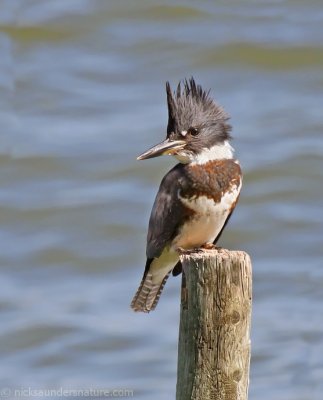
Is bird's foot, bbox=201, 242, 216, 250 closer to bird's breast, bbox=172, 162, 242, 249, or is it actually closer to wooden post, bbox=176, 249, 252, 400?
bird's breast, bbox=172, 162, 242, 249

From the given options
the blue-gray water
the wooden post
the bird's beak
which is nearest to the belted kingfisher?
the bird's beak

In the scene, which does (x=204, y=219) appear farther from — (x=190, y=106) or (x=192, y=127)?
(x=190, y=106)

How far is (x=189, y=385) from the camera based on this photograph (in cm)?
509

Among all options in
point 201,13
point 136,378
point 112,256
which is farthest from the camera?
point 201,13

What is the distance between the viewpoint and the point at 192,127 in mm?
6152

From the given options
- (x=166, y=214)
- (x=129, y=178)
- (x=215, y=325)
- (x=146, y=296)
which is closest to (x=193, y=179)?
(x=166, y=214)

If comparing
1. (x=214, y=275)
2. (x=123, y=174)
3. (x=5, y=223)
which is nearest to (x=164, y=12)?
(x=123, y=174)

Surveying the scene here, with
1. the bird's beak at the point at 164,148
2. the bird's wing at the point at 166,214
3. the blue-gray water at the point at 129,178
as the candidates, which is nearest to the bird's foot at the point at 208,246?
the bird's wing at the point at 166,214

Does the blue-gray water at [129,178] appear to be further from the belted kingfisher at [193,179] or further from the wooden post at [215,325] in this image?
the wooden post at [215,325]

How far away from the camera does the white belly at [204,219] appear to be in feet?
20.0

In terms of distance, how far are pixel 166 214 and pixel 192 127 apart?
421mm

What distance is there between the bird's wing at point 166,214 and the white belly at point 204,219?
1.4 inches

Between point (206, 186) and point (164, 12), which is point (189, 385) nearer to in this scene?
point (206, 186)

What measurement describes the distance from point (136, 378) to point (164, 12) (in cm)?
647
